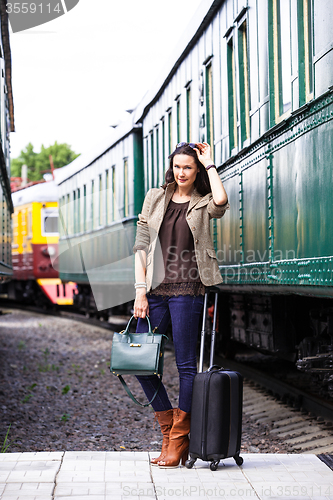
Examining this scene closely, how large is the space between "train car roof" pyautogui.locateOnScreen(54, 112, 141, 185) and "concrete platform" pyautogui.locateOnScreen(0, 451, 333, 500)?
8.72 metres

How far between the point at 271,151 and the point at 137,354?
85.1 inches

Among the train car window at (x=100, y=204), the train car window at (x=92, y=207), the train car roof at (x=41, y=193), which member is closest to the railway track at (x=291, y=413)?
the train car window at (x=100, y=204)

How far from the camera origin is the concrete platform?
11.1 ft

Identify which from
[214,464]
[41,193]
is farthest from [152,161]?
[41,193]

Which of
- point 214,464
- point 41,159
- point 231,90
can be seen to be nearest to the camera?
point 214,464

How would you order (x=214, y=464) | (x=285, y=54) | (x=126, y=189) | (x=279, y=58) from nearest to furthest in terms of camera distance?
(x=214, y=464) < (x=285, y=54) < (x=279, y=58) < (x=126, y=189)

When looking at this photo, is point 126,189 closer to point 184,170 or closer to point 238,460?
point 184,170

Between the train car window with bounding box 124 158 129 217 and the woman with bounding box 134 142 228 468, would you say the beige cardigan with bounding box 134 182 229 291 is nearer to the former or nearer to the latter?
the woman with bounding box 134 142 228 468

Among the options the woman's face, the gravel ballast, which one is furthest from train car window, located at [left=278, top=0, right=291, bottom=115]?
the gravel ballast

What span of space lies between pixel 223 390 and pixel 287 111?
83.0 inches

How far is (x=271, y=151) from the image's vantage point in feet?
17.5

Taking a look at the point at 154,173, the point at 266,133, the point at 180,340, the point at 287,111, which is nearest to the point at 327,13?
the point at 287,111

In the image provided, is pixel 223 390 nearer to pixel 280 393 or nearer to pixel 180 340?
pixel 180 340

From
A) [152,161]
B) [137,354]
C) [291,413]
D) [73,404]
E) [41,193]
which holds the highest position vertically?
[41,193]
